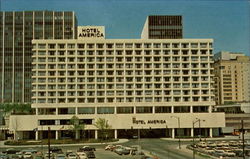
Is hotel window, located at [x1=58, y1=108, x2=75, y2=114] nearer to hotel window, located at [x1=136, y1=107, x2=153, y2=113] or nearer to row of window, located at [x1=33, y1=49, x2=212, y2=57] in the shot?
row of window, located at [x1=33, y1=49, x2=212, y2=57]

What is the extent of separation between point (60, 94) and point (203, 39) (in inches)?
2500

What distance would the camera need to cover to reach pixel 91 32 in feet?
489

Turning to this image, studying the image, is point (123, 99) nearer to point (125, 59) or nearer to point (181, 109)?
point (125, 59)

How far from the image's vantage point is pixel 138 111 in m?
146

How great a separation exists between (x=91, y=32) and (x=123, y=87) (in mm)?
26632

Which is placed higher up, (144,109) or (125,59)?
(125,59)

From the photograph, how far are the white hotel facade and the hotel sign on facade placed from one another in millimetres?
1552

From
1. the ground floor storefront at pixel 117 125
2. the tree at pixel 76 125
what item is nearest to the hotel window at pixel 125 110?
the ground floor storefront at pixel 117 125

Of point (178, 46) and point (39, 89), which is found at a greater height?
point (178, 46)

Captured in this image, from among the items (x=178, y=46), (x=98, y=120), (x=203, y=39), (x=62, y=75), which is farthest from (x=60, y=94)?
(x=203, y=39)

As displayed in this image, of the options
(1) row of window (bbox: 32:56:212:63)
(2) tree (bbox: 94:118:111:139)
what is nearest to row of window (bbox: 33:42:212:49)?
(1) row of window (bbox: 32:56:212:63)

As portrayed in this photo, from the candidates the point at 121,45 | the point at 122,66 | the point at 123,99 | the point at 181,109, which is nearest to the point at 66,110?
the point at 123,99

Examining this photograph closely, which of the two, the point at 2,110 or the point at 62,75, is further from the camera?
the point at 2,110

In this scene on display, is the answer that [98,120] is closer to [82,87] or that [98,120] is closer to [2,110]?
[82,87]
